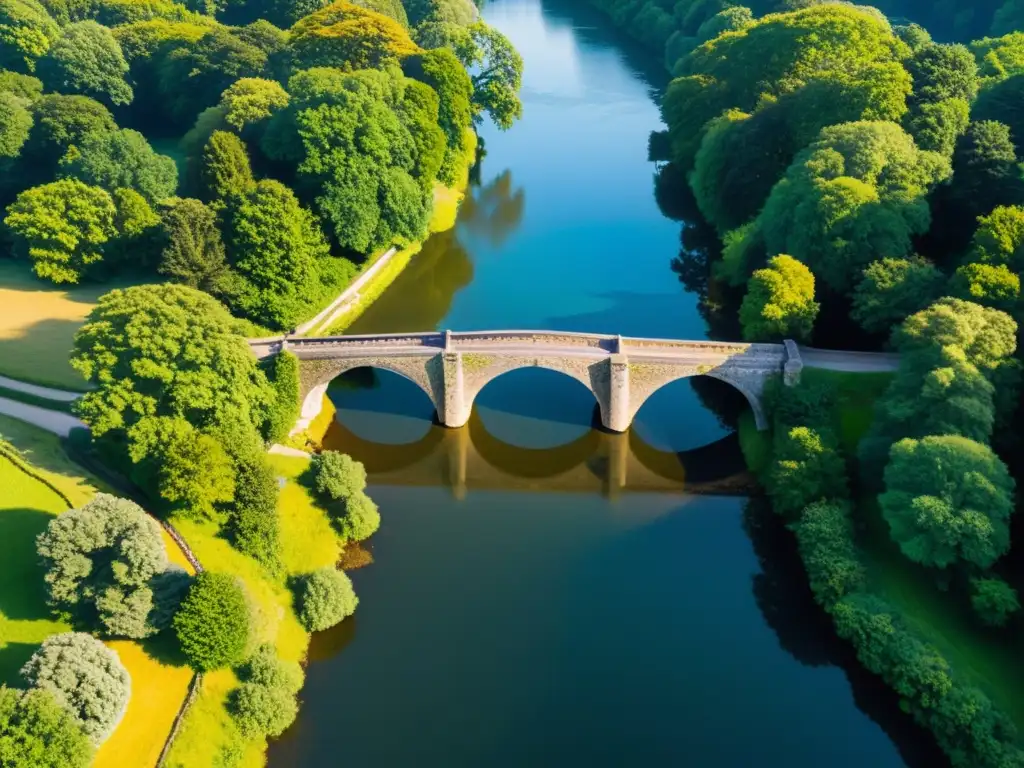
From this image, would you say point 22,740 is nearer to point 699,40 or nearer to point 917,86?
point 917,86

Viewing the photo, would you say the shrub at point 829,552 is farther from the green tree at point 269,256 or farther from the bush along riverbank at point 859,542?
the green tree at point 269,256

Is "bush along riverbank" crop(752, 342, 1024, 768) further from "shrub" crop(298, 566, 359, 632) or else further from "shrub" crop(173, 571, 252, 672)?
"shrub" crop(173, 571, 252, 672)

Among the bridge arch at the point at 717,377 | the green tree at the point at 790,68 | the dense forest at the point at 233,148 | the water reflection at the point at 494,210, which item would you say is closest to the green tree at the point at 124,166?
the dense forest at the point at 233,148

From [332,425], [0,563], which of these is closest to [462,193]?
[332,425]

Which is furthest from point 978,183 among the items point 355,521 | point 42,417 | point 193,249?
point 42,417

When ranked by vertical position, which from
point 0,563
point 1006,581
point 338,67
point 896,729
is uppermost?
point 338,67

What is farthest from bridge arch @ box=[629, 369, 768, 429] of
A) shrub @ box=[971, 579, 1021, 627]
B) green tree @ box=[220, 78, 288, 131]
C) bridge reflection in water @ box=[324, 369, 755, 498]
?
green tree @ box=[220, 78, 288, 131]
